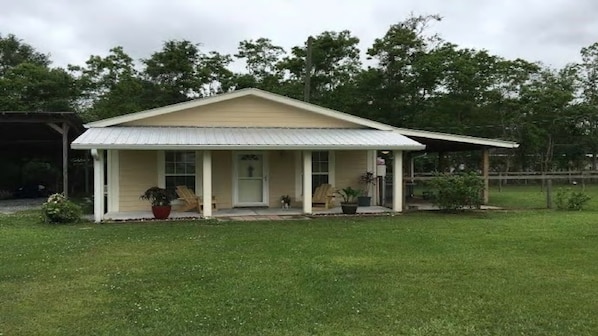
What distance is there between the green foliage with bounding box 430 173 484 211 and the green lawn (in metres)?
3.09

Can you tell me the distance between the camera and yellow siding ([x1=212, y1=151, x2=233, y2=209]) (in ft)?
47.9

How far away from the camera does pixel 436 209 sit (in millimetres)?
14758

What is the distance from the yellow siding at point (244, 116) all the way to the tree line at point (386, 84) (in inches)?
593

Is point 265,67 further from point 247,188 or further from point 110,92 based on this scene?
point 247,188

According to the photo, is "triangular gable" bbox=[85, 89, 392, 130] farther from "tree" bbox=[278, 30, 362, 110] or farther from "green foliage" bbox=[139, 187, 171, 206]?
"tree" bbox=[278, 30, 362, 110]

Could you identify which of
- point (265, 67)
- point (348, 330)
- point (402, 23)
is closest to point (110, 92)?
point (265, 67)

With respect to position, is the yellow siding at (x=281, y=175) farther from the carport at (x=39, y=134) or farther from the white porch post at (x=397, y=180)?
the carport at (x=39, y=134)

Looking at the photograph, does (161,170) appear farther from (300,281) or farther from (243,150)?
(300,281)

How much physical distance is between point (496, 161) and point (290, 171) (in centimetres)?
2448

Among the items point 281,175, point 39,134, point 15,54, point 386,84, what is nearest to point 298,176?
point 281,175

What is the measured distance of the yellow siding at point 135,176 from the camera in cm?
1388

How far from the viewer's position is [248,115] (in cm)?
1479

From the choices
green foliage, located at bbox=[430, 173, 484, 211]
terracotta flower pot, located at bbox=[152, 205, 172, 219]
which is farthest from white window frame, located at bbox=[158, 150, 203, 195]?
green foliage, located at bbox=[430, 173, 484, 211]

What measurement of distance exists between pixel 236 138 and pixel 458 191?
5852 mm
